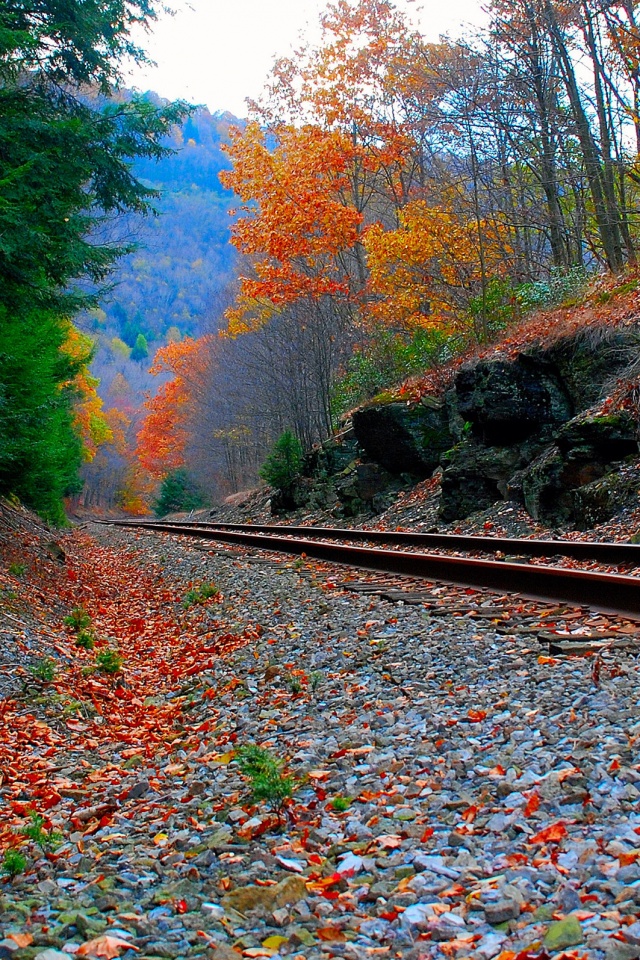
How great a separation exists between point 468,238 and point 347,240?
19.3 feet

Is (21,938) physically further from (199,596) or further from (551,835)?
(199,596)

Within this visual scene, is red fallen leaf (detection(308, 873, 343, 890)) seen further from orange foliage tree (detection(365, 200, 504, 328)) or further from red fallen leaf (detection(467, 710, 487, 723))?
orange foliage tree (detection(365, 200, 504, 328))

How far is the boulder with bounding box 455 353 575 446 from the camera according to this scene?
14.0 m

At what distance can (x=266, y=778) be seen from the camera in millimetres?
3709

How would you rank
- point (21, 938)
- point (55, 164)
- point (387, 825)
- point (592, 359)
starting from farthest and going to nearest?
point (592, 359) < point (55, 164) < point (387, 825) < point (21, 938)

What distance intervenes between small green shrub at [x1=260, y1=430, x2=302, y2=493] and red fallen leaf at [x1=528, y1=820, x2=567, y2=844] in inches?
859

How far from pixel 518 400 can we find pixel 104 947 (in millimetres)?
12669

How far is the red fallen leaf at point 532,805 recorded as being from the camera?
3.07 meters

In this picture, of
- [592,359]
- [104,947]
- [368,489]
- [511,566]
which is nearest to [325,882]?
[104,947]

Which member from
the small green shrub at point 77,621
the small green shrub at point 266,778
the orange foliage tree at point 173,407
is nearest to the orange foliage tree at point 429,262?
the small green shrub at point 77,621

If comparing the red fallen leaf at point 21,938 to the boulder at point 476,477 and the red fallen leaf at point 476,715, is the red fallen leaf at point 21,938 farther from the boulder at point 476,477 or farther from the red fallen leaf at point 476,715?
the boulder at point 476,477

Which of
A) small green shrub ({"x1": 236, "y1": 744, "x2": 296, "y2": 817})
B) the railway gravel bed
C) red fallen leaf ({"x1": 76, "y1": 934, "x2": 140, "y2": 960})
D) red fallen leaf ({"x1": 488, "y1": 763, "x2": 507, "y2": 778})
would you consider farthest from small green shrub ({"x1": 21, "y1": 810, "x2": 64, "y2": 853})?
red fallen leaf ({"x1": 488, "y1": 763, "x2": 507, "y2": 778})

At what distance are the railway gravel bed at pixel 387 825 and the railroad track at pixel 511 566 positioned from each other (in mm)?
573

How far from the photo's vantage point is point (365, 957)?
7.89 feet
